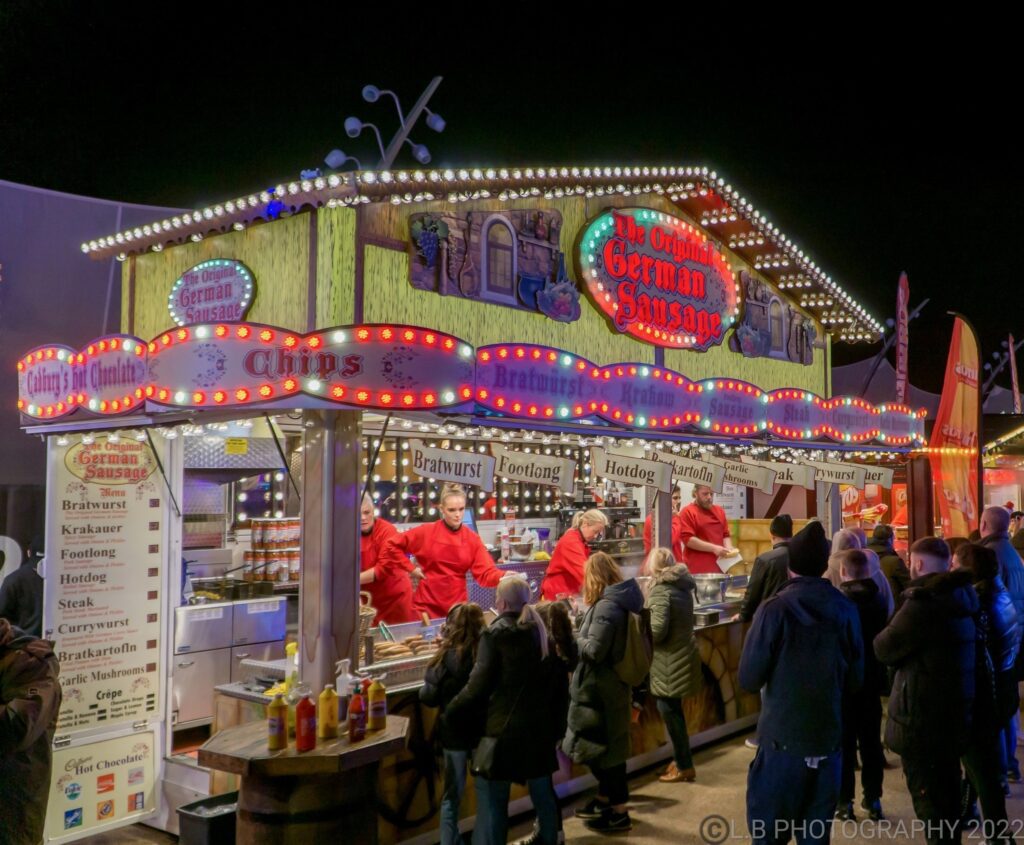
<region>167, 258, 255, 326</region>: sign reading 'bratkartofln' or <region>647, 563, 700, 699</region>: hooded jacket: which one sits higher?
<region>167, 258, 255, 326</region>: sign reading 'bratkartofln'

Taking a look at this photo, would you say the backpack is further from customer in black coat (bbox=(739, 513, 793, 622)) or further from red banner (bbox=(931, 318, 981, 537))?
red banner (bbox=(931, 318, 981, 537))

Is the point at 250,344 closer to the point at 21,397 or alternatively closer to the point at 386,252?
the point at 386,252

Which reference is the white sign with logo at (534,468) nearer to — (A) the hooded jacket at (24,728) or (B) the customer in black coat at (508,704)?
(B) the customer in black coat at (508,704)

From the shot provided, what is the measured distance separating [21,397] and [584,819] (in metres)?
5.20

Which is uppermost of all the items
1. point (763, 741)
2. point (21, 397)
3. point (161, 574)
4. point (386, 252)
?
point (386, 252)

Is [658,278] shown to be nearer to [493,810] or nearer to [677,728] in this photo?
[677,728]

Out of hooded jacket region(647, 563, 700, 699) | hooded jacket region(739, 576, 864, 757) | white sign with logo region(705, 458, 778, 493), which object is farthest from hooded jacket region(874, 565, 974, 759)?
white sign with logo region(705, 458, 778, 493)

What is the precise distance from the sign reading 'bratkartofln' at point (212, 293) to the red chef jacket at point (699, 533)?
19.5 feet

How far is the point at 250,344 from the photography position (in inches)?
211

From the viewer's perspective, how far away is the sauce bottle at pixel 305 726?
438cm

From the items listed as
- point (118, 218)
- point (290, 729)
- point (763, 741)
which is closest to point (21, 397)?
point (118, 218)

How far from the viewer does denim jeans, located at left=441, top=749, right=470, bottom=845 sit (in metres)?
5.14

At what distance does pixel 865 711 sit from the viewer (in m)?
6.52

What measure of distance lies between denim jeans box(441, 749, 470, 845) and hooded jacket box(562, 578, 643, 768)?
102 centimetres
